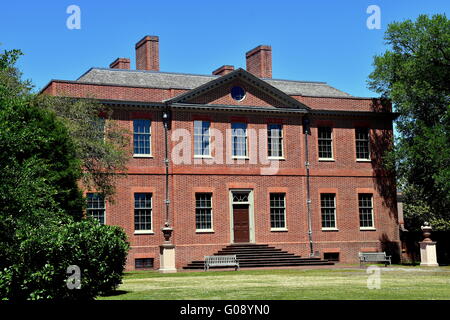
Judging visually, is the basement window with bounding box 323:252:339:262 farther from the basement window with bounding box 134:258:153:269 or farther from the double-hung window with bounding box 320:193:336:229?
the basement window with bounding box 134:258:153:269

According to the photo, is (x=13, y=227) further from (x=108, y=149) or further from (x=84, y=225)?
(x=108, y=149)

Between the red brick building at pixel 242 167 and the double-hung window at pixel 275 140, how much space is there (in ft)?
0.18

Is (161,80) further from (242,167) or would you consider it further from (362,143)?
(362,143)

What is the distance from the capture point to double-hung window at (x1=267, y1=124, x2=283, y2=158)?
3681 cm

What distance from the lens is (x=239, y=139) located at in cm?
3603

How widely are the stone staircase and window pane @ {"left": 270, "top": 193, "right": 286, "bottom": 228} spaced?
4.73 feet

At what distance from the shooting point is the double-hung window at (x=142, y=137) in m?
34.2

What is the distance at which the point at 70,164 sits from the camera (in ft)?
83.8

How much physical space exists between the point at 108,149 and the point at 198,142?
6.20 m

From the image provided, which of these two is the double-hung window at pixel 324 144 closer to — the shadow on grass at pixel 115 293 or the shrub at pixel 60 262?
the shadow on grass at pixel 115 293

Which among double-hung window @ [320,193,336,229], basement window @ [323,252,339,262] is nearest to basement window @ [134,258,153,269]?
basement window @ [323,252,339,262]

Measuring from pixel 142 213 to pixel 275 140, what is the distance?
826 cm

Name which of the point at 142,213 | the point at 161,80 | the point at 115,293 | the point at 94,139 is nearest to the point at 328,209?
the point at 142,213

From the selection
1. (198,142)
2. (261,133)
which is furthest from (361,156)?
(198,142)
